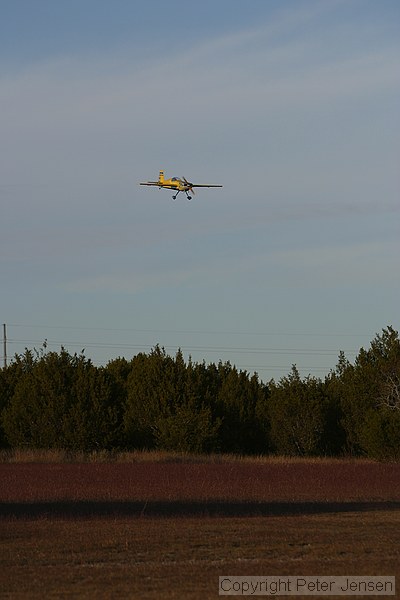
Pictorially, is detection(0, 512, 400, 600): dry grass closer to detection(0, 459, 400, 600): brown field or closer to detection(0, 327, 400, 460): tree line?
detection(0, 459, 400, 600): brown field

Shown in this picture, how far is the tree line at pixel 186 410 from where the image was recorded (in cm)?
5922

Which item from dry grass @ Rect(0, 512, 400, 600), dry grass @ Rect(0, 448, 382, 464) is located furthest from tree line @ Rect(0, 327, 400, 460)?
dry grass @ Rect(0, 512, 400, 600)

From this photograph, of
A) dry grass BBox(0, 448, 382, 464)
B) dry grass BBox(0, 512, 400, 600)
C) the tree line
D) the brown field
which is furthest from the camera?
the tree line

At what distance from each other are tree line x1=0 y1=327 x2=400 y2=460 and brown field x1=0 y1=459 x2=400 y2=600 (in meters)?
19.3

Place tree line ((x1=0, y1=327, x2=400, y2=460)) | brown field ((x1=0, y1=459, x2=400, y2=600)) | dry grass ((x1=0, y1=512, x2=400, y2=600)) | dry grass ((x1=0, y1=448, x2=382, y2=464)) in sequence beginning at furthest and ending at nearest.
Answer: tree line ((x1=0, y1=327, x2=400, y2=460)) → dry grass ((x1=0, y1=448, x2=382, y2=464)) → brown field ((x1=0, y1=459, x2=400, y2=600)) → dry grass ((x1=0, y1=512, x2=400, y2=600))

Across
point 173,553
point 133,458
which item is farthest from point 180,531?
point 133,458

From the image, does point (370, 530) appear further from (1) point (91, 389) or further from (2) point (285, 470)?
(1) point (91, 389)

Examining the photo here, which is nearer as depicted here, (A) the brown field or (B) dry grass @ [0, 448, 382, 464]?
(A) the brown field

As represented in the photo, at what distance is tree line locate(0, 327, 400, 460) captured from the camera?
59219 mm

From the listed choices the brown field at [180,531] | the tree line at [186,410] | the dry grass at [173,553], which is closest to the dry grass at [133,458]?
the tree line at [186,410]

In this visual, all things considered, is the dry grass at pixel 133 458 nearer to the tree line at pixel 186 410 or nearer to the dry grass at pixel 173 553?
the tree line at pixel 186 410

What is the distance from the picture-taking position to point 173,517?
2389 cm

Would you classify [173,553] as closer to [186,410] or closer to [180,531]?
[180,531]

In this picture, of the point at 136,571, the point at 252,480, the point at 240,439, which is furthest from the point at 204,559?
the point at 240,439
